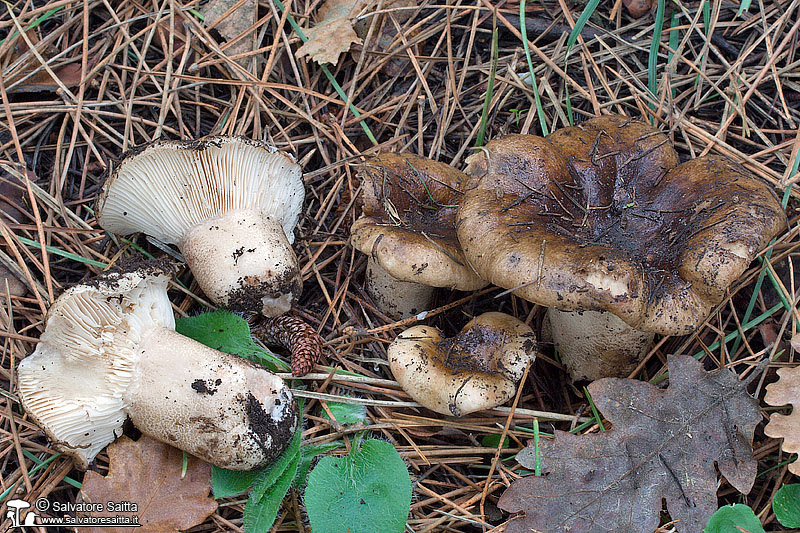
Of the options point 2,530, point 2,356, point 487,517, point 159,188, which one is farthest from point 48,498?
point 487,517

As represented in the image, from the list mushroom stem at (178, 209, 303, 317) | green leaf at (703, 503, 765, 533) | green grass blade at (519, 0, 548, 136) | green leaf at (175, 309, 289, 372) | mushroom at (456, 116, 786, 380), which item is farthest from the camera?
green grass blade at (519, 0, 548, 136)

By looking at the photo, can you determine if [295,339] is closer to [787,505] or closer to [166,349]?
[166,349]

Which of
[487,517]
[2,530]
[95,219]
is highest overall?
[95,219]

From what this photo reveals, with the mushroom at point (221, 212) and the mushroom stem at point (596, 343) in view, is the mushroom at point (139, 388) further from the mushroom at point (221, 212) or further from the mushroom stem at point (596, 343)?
the mushroom stem at point (596, 343)

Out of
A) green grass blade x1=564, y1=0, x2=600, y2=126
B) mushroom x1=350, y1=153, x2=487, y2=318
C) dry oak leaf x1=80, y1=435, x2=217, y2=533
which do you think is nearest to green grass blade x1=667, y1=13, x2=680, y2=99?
green grass blade x1=564, y1=0, x2=600, y2=126

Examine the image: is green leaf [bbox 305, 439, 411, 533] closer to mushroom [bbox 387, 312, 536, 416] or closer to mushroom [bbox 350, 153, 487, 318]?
mushroom [bbox 387, 312, 536, 416]

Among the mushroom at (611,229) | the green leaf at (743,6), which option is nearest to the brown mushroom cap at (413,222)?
the mushroom at (611,229)

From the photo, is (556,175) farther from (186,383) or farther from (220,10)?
(220,10)
